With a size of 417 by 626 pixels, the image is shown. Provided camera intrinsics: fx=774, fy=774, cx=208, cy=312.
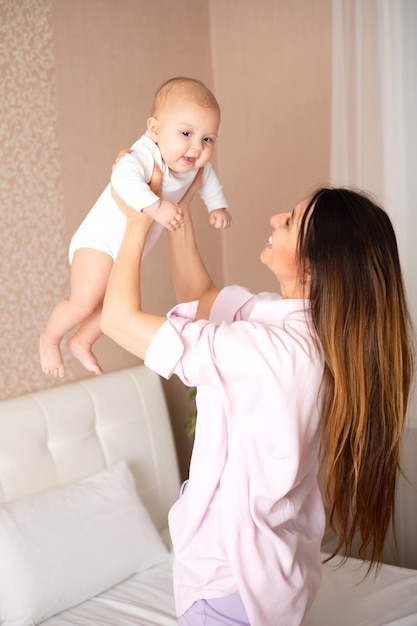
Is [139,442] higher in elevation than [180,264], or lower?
lower

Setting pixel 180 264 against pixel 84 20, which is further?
pixel 84 20

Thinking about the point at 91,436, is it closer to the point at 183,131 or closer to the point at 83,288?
the point at 83,288

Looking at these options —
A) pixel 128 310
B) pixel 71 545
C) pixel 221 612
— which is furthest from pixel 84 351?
pixel 71 545

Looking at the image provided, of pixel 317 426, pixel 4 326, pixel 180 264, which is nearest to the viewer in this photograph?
pixel 317 426

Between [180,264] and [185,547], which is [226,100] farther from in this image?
[185,547]

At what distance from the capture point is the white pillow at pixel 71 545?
2289 mm

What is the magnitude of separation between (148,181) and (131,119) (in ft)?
5.11

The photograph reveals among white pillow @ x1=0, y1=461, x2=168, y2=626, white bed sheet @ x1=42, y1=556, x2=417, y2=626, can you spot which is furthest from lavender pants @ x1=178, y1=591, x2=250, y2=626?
white pillow @ x1=0, y1=461, x2=168, y2=626

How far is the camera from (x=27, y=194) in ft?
8.86

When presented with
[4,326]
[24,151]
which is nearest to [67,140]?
[24,151]

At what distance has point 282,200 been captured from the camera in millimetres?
3223

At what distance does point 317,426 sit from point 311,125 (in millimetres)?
1826

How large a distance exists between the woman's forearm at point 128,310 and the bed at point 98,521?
3.85 feet

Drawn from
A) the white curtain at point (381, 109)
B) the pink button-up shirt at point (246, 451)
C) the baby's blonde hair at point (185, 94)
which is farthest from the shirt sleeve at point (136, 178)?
the white curtain at point (381, 109)
